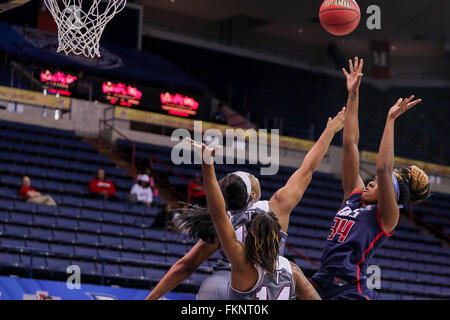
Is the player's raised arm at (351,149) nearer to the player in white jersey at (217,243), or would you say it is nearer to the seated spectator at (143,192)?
the player in white jersey at (217,243)

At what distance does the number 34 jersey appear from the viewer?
3648 mm

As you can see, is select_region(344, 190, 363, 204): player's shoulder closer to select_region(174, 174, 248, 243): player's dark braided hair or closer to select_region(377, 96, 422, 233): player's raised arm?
select_region(377, 96, 422, 233): player's raised arm

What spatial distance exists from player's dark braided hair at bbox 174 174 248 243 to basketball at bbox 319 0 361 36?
317 centimetres

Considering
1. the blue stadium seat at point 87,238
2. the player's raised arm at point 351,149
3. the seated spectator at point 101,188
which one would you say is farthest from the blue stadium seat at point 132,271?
the player's raised arm at point 351,149

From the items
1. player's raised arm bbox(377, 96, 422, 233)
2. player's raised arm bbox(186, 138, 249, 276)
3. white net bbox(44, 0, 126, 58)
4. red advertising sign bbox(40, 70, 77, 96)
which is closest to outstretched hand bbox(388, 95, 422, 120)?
player's raised arm bbox(377, 96, 422, 233)

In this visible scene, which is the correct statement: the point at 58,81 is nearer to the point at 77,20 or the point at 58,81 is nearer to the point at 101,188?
the point at 101,188

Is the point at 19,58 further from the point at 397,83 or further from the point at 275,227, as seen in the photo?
the point at 275,227

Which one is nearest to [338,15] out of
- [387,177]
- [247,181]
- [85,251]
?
[387,177]

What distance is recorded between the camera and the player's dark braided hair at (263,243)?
286 cm

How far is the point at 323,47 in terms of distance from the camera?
2444 cm

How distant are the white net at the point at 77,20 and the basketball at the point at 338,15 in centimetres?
223

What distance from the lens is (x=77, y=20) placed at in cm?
737
